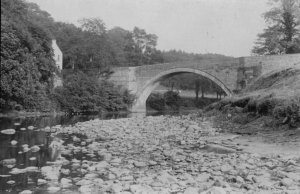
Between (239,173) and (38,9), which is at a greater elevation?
(38,9)

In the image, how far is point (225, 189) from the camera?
5.44m

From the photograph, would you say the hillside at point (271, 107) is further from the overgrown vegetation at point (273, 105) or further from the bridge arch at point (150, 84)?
the bridge arch at point (150, 84)

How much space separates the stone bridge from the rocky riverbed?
41.0ft

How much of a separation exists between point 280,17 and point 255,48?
3.29 m

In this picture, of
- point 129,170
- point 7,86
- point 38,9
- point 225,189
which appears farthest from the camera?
point 38,9

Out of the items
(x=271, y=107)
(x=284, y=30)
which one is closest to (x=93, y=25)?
(x=284, y=30)

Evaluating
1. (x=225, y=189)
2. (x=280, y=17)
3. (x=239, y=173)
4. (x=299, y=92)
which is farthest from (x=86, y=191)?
(x=280, y=17)

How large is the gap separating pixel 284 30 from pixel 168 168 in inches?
1077

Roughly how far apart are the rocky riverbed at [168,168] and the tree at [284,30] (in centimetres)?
2237

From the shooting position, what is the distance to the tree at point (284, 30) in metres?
30.9

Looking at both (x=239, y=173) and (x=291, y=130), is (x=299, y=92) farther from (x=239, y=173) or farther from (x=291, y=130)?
(x=239, y=173)

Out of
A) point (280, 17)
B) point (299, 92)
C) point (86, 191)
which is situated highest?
point (280, 17)

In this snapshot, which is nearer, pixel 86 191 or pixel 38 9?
pixel 86 191

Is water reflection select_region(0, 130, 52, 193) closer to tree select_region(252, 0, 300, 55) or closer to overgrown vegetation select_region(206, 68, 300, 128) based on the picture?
overgrown vegetation select_region(206, 68, 300, 128)
